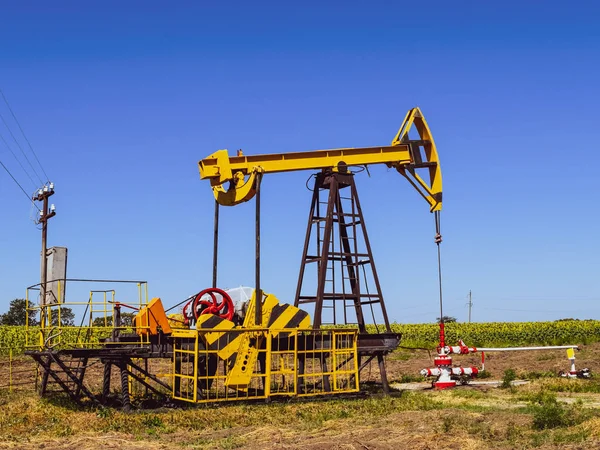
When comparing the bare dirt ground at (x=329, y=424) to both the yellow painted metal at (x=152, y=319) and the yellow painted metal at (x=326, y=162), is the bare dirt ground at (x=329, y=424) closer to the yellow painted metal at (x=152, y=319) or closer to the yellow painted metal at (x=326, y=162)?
the yellow painted metal at (x=152, y=319)

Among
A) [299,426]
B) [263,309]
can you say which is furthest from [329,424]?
[263,309]

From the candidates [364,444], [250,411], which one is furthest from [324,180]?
[364,444]

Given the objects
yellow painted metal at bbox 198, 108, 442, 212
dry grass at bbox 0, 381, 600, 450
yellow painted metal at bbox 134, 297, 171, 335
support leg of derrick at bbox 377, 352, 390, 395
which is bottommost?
dry grass at bbox 0, 381, 600, 450

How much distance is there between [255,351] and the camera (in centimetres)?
1212

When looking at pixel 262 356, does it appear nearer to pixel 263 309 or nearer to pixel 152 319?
pixel 263 309

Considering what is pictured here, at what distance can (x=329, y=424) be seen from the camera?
10.1 metres

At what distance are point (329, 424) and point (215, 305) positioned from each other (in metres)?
3.56

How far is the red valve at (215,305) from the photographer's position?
12.8 meters

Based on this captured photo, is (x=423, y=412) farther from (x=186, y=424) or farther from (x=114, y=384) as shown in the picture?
(x=114, y=384)

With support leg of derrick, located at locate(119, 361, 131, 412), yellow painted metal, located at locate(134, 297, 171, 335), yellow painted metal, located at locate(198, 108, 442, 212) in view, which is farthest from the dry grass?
yellow painted metal, located at locate(198, 108, 442, 212)

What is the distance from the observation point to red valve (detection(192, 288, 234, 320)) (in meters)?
12.8

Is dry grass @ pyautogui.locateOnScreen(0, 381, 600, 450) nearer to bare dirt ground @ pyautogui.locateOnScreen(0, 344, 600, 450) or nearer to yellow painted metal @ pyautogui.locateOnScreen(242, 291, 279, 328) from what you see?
bare dirt ground @ pyautogui.locateOnScreen(0, 344, 600, 450)

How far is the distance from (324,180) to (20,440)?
7.22 metres

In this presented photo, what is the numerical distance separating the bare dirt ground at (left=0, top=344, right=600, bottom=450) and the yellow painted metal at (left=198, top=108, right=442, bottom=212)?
4.08 meters
